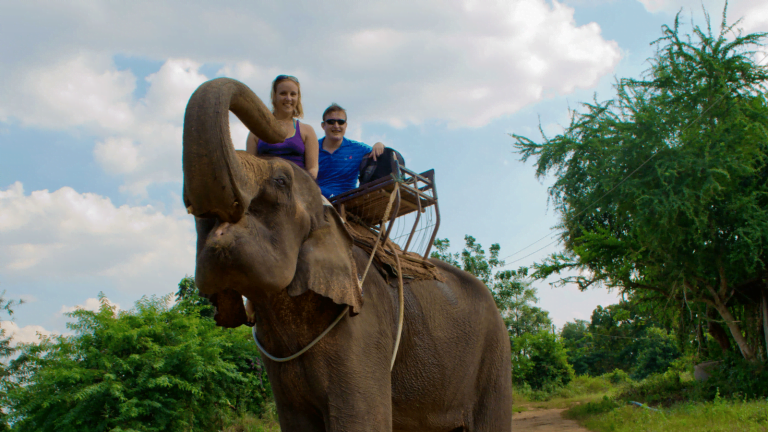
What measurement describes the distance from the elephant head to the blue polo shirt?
0.81m

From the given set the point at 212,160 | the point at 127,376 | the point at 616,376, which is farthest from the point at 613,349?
the point at 212,160

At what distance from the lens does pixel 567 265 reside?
16.2 meters

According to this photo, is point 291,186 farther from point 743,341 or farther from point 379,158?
point 743,341

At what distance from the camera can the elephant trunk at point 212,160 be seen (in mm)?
1762

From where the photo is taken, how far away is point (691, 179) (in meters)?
12.1

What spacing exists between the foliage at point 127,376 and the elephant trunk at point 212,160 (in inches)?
229

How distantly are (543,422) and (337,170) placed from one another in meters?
12.4

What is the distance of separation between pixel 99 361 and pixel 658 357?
35249 millimetres

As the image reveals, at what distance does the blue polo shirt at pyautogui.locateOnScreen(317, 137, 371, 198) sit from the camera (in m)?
3.38

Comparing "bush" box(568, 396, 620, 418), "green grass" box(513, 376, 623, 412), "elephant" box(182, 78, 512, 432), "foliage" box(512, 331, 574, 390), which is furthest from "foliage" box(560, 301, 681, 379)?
"elephant" box(182, 78, 512, 432)

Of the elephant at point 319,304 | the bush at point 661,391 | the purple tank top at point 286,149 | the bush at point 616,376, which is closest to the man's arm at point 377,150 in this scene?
the purple tank top at point 286,149

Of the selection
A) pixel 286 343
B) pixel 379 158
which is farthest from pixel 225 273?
pixel 379 158

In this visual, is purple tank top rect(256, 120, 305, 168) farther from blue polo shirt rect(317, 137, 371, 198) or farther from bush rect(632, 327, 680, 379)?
bush rect(632, 327, 680, 379)

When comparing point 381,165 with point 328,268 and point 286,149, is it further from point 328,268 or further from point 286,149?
point 328,268
